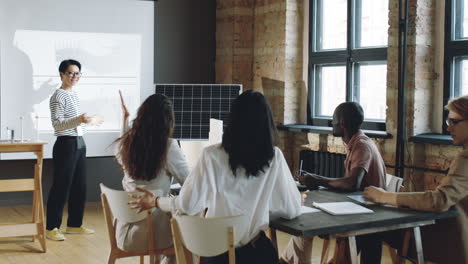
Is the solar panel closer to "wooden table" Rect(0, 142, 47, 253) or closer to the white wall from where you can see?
the white wall

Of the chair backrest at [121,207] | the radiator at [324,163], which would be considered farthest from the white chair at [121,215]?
the radiator at [324,163]

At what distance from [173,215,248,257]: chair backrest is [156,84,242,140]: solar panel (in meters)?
3.71

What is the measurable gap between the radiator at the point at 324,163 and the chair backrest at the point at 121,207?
10.3 ft

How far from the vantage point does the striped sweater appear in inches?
217

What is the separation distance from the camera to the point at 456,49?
536 centimetres

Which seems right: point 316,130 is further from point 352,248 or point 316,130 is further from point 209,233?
point 209,233

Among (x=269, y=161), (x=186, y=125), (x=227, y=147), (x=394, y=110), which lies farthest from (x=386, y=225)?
(x=186, y=125)

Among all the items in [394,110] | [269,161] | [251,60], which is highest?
[251,60]

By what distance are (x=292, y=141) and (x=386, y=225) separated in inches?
Answer: 159

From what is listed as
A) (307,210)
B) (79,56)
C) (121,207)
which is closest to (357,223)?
(307,210)

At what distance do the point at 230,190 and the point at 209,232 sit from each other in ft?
0.76

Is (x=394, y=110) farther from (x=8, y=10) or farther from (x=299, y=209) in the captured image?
(x=8, y=10)

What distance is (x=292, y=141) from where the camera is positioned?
282 inches

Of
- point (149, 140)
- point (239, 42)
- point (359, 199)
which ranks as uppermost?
point (239, 42)
